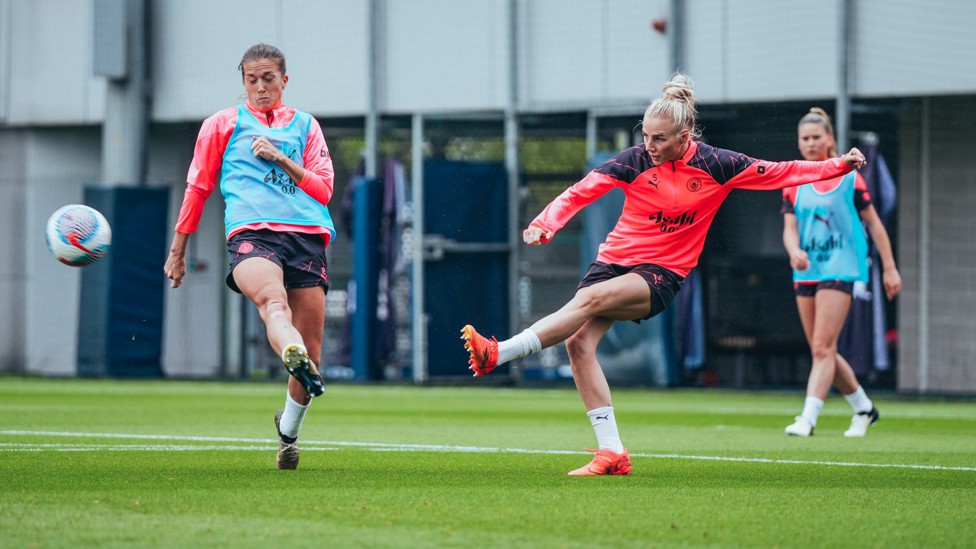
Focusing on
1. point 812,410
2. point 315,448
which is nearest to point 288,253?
point 315,448

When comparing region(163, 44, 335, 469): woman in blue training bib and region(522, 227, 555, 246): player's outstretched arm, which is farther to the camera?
region(163, 44, 335, 469): woman in blue training bib

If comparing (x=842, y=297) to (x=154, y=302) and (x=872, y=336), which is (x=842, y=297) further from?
(x=154, y=302)

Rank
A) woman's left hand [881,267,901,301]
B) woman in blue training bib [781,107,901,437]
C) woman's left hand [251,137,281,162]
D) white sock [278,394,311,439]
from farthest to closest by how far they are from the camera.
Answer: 1. woman's left hand [881,267,901,301]
2. woman in blue training bib [781,107,901,437]
3. white sock [278,394,311,439]
4. woman's left hand [251,137,281,162]

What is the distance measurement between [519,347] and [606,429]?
0.72 m

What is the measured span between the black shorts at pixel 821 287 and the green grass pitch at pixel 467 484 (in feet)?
3.40

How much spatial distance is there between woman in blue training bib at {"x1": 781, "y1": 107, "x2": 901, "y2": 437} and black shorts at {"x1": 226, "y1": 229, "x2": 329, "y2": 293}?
173 inches

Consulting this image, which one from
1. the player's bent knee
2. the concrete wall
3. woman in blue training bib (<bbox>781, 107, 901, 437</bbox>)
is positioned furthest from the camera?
the concrete wall

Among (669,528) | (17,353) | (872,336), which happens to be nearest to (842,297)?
(669,528)

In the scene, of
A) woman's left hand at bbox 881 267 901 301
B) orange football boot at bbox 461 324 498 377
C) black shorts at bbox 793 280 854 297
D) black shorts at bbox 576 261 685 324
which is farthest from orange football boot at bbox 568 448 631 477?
woman's left hand at bbox 881 267 901 301

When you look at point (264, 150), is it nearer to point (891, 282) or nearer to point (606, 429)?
point (606, 429)

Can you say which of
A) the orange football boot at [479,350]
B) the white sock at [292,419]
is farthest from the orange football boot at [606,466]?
the white sock at [292,419]

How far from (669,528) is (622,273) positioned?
7.11 feet

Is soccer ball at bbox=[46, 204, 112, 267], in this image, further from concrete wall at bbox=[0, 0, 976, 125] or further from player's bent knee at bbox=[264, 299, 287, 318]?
concrete wall at bbox=[0, 0, 976, 125]

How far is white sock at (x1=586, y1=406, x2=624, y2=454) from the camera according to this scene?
678 centimetres
